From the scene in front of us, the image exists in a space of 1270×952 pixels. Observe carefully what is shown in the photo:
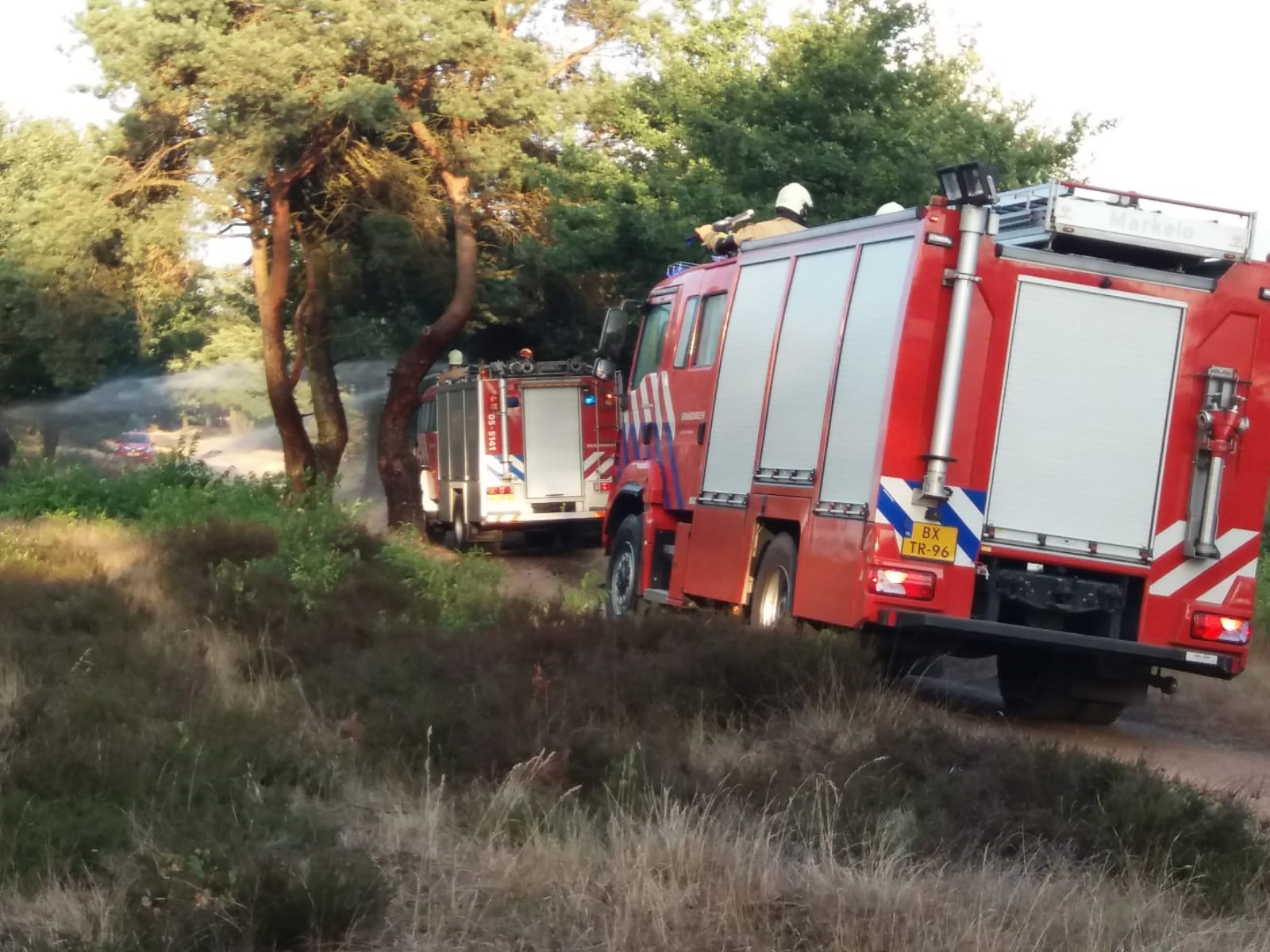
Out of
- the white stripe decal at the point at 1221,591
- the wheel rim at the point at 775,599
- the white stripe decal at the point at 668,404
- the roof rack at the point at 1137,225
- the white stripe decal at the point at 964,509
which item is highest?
the roof rack at the point at 1137,225

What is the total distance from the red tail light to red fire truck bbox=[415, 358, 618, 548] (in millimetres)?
14795

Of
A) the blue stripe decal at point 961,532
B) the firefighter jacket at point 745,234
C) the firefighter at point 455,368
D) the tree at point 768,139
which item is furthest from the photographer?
the firefighter at point 455,368

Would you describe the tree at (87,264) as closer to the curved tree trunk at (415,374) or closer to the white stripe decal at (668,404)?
the curved tree trunk at (415,374)

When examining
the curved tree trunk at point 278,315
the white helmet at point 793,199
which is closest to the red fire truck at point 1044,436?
the white helmet at point 793,199

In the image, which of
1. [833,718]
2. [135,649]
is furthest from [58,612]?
[833,718]

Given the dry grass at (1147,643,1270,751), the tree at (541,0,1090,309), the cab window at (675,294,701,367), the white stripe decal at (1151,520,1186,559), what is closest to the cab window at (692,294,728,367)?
the cab window at (675,294,701,367)

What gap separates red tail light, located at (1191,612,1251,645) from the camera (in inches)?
393

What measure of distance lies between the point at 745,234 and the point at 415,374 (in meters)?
13.4

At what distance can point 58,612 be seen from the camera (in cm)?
A: 1086

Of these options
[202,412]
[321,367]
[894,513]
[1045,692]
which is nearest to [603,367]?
[1045,692]

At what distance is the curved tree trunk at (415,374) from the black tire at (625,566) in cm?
1167

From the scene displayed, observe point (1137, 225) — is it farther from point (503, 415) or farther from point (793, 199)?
point (503, 415)

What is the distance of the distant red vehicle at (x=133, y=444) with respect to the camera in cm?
3225

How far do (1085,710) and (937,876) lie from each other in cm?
582
